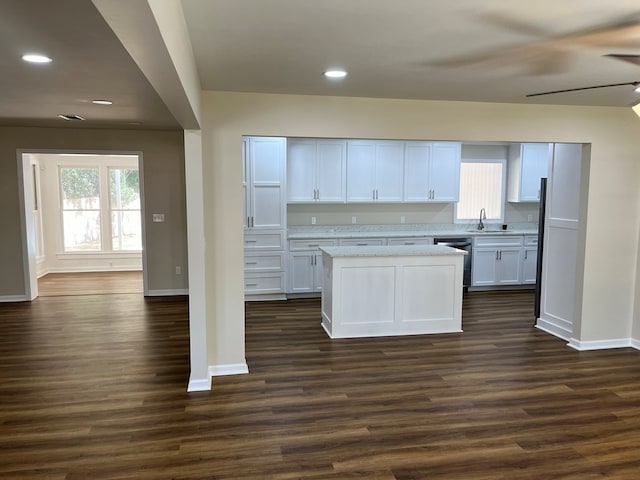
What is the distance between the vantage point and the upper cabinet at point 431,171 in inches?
278

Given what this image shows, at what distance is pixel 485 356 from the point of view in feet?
14.6

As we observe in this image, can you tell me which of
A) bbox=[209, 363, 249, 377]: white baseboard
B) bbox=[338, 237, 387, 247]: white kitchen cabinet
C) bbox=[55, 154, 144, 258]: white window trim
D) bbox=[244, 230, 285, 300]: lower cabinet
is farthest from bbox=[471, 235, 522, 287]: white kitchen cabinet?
bbox=[55, 154, 144, 258]: white window trim

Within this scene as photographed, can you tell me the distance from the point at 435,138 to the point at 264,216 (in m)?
2.86

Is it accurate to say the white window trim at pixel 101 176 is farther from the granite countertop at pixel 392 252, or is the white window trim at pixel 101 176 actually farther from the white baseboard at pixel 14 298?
the granite countertop at pixel 392 252

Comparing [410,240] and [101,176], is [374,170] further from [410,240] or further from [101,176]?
[101,176]

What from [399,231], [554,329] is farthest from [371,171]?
[554,329]

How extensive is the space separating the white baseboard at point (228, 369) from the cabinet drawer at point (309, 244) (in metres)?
2.75

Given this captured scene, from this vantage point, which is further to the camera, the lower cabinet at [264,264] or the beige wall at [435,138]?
the lower cabinet at [264,264]

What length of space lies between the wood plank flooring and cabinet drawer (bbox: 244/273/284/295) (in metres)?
1.93

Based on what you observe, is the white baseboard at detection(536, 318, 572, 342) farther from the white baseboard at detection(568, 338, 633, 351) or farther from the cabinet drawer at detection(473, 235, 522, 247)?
the cabinet drawer at detection(473, 235, 522, 247)

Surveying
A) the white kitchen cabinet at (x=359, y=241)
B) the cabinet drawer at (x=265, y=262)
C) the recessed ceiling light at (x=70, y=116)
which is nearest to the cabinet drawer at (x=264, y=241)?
the cabinet drawer at (x=265, y=262)

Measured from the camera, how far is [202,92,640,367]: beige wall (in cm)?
388

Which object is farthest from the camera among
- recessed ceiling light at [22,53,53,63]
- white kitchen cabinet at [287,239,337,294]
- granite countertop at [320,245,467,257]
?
white kitchen cabinet at [287,239,337,294]

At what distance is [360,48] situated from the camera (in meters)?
2.75
